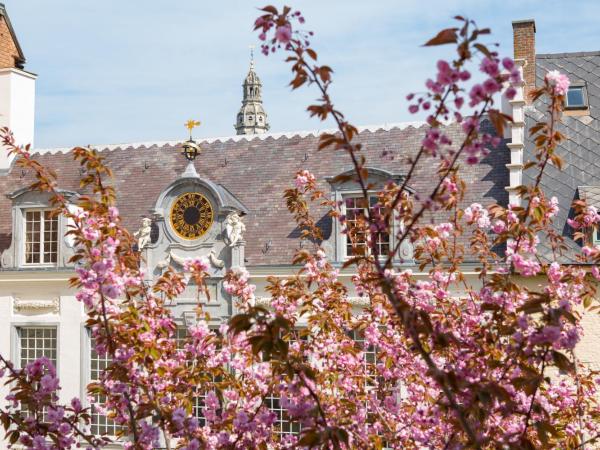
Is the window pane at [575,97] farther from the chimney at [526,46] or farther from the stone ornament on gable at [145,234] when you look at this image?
the stone ornament on gable at [145,234]

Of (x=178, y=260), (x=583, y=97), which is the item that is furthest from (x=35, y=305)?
(x=583, y=97)

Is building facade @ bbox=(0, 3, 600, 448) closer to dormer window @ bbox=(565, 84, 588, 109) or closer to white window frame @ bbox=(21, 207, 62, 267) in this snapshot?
white window frame @ bbox=(21, 207, 62, 267)

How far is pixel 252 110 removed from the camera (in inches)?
4313

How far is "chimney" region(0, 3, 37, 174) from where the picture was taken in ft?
86.2

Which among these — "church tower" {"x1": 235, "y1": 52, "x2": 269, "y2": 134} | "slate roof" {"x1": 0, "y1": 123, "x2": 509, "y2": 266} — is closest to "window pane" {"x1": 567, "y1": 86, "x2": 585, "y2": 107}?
"slate roof" {"x1": 0, "y1": 123, "x2": 509, "y2": 266}

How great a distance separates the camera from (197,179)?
2178 centimetres

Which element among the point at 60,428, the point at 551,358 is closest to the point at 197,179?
the point at 60,428

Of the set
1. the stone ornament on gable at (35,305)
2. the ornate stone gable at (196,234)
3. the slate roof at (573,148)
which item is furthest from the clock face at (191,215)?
Result: the slate roof at (573,148)

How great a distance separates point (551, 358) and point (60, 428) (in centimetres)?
410

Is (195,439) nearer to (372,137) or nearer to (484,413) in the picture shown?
(484,413)

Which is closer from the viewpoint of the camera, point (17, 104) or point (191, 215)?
point (191, 215)

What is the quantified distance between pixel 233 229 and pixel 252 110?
8927 centimetres

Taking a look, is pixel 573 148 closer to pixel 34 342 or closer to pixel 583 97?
pixel 583 97

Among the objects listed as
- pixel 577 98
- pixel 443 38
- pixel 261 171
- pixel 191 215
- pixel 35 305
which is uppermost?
pixel 577 98
